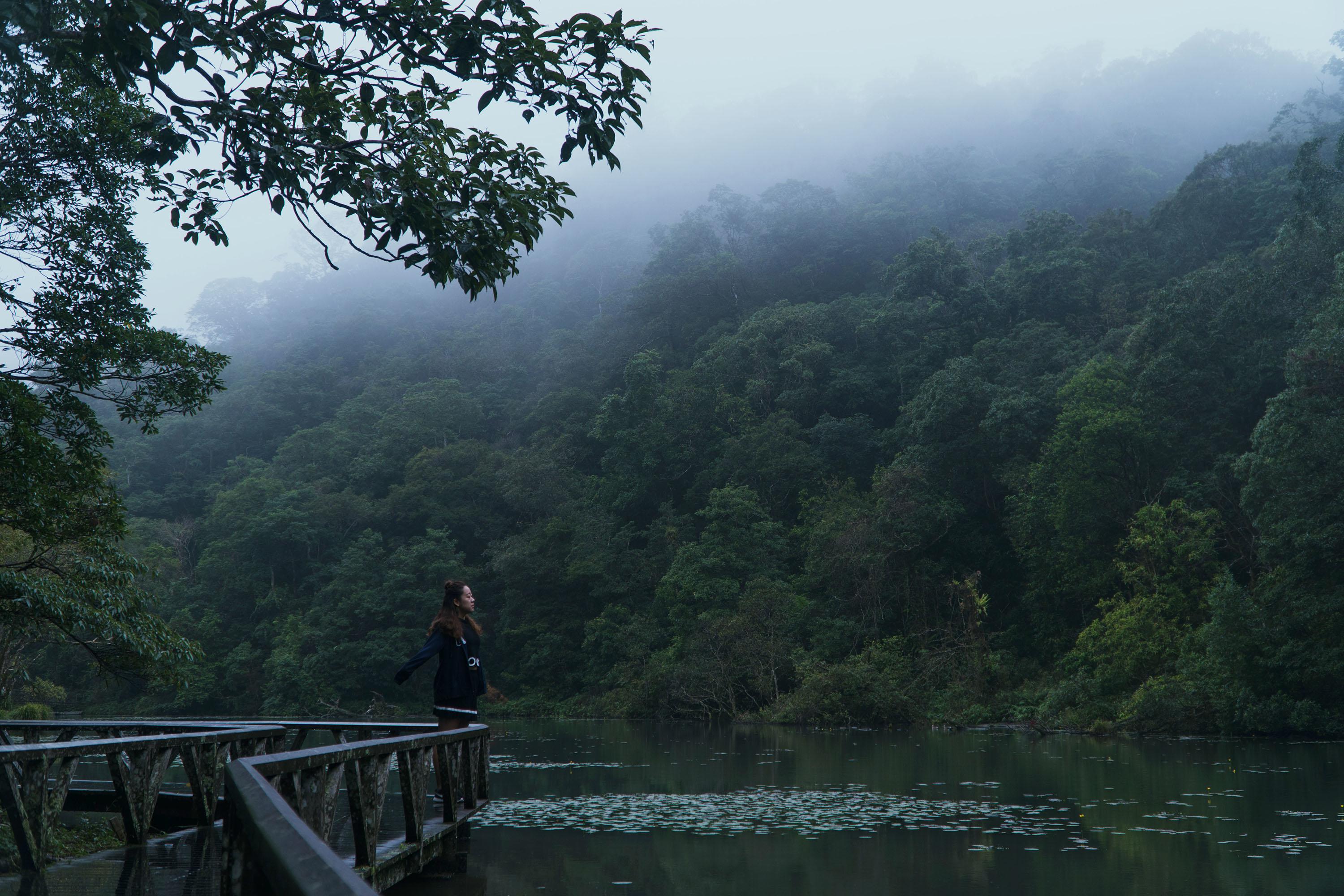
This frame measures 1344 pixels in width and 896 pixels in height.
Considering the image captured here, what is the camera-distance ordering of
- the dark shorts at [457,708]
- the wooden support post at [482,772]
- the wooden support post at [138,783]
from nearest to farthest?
the wooden support post at [138,783]
the dark shorts at [457,708]
the wooden support post at [482,772]

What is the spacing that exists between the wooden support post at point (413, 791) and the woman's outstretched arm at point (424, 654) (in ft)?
2.66

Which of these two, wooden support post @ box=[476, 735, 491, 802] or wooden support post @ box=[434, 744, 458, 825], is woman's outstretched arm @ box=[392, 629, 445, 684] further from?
wooden support post @ box=[476, 735, 491, 802]

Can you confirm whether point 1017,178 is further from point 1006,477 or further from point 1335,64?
point 1006,477

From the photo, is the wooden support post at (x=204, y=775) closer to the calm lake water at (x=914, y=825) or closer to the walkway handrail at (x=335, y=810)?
the walkway handrail at (x=335, y=810)

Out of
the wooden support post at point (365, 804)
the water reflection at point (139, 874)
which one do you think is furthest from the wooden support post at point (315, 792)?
the water reflection at point (139, 874)

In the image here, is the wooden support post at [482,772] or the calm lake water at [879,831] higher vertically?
the wooden support post at [482,772]

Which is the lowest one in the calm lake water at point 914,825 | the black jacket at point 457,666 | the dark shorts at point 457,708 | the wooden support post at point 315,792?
the calm lake water at point 914,825

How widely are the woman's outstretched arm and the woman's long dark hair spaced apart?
41mm

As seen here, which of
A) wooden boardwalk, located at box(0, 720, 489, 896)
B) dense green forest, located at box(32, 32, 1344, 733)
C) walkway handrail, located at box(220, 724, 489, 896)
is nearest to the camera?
walkway handrail, located at box(220, 724, 489, 896)

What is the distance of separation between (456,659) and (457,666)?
5 cm

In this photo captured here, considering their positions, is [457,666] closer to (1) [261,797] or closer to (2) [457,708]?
(2) [457,708]

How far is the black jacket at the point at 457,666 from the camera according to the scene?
699 centimetres

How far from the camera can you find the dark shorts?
23.1 feet

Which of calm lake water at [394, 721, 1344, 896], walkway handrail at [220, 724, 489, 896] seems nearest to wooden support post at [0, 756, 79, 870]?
walkway handrail at [220, 724, 489, 896]
